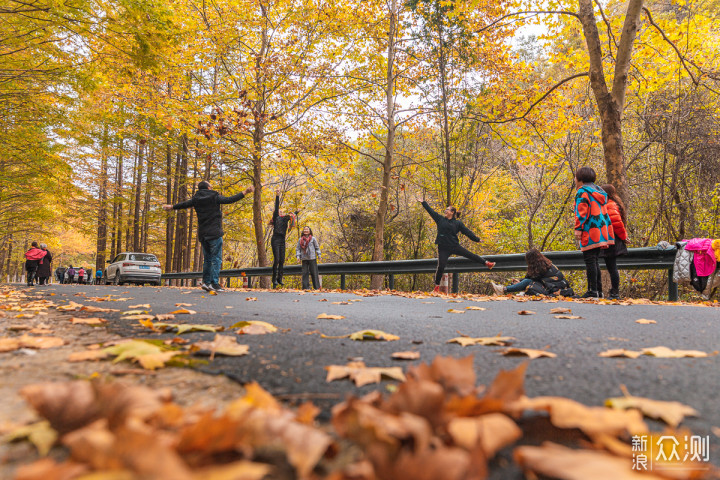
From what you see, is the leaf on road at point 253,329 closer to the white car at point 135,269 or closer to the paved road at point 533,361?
the paved road at point 533,361

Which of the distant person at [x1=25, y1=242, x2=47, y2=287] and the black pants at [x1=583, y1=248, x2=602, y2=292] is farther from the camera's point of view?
the distant person at [x1=25, y1=242, x2=47, y2=287]

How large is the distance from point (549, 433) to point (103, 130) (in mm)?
23255

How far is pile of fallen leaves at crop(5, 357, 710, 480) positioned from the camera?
0.80 metres

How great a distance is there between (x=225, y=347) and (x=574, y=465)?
166 cm

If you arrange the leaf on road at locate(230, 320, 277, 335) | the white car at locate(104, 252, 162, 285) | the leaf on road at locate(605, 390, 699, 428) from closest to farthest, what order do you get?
1. the leaf on road at locate(605, 390, 699, 428)
2. the leaf on road at locate(230, 320, 277, 335)
3. the white car at locate(104, 252, 162, 285)

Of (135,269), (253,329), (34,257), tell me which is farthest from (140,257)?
(253,329)

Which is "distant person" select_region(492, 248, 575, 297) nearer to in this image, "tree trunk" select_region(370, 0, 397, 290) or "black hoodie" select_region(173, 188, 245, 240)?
"tree trunk" select_region(370, 0, 397, 290)

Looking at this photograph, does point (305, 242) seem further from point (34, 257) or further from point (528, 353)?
point (34, 257)

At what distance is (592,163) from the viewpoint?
13.5 meters

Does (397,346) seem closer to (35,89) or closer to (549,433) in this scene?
(549,433)

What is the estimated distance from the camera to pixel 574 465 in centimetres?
86

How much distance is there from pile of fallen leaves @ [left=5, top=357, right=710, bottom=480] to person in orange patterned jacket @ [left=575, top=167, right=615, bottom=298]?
18.1 ft

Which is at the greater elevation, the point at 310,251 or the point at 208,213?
the point at 208,213

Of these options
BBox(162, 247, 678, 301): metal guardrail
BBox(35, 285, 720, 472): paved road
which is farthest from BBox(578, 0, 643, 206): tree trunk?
BBox(35, 285, 720, 472): paved road
